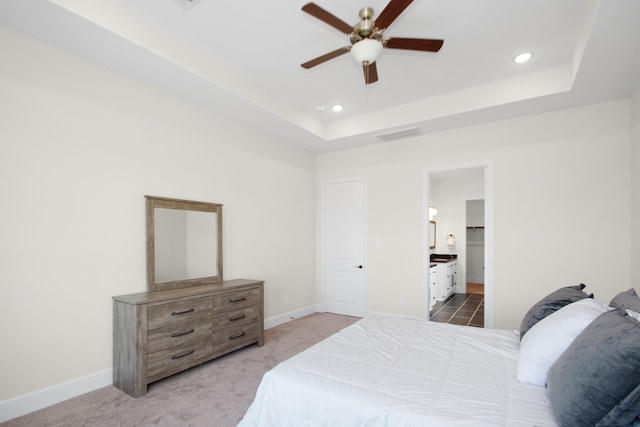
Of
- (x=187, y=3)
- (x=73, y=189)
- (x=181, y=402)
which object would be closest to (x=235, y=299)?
(x=181, y=402)

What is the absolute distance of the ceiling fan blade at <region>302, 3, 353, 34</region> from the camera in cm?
192

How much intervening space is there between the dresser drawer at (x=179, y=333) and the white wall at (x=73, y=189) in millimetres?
474

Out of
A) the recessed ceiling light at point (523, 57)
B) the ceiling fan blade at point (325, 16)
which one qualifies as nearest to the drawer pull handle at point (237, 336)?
the ceiling fan blade at point (325, 16)

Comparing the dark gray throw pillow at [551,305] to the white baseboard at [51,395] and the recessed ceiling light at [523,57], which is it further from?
the white baseboard at [51,395]

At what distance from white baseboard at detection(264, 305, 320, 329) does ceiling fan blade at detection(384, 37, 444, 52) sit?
362cm

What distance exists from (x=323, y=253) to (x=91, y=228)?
3.43 m

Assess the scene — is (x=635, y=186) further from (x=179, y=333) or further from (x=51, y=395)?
(x=51, y=395)

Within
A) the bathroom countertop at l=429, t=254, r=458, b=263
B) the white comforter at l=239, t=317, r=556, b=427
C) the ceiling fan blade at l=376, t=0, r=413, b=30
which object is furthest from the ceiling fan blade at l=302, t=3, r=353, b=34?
the bathroom countertop at l=429, t=254, r=458, b=263

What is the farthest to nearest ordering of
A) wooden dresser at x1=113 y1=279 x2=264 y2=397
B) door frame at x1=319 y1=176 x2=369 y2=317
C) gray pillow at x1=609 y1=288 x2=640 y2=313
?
door frame at x1=319 y1=176 x2=369 y2=317
wooden dresser at x1=113 y1=279 x2=264 y2=397
gray pillow at x1=609 y1=288 x2=640 y2=313

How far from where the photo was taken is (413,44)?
2.27 meters

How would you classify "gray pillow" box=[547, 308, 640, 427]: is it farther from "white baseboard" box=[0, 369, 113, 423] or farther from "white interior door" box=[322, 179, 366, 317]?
"white interior door" box=[322, 179, 366, 317]

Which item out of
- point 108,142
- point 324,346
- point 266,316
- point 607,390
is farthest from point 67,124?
point 607,390

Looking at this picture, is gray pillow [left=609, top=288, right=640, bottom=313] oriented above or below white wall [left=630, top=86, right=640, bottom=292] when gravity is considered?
below

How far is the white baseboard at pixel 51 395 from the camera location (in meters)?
2.26
